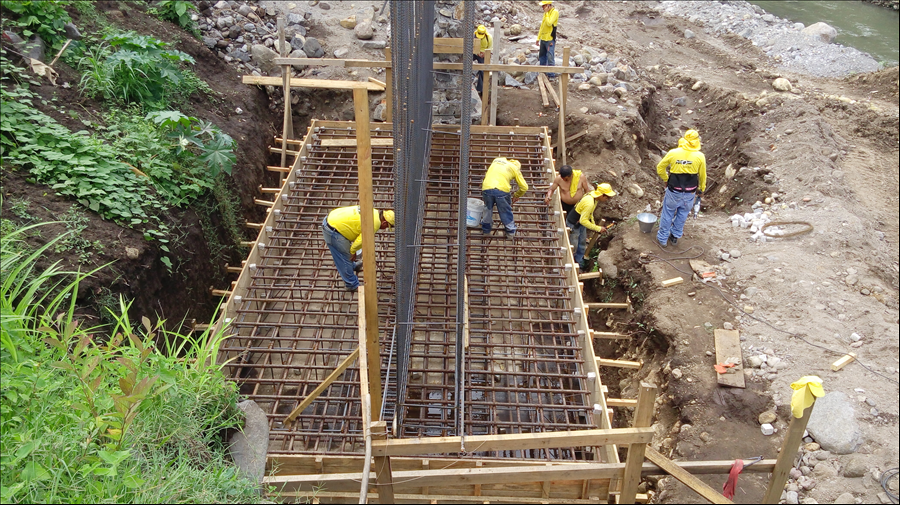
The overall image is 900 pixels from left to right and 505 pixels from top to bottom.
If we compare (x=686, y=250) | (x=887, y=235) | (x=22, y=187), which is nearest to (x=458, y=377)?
(x=686, y=250)

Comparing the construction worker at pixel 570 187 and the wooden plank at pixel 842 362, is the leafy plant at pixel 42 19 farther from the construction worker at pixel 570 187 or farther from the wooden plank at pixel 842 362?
the wooden plank at pixel 842 362

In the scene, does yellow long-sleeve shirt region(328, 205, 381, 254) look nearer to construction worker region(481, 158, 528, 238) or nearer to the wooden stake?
construction worker region(481, 158, 528, 238)

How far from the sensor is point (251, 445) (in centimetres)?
341

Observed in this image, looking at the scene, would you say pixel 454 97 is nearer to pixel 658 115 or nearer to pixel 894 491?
pixel 658 115

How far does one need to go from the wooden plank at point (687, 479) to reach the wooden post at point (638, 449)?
14 centimetres

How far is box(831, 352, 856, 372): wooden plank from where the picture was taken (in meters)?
5.22

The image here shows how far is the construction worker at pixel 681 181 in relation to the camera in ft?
21.5

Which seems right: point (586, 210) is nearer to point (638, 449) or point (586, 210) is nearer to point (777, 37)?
point (638, 449)

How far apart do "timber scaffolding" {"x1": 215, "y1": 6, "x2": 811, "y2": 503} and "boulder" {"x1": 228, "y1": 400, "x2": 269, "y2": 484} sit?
0.11 metres

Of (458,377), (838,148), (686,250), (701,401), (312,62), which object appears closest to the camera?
(458,377)

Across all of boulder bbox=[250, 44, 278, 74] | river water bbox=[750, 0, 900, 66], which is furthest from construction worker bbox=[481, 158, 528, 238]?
river water bbox=[750, 0, 900, 66]

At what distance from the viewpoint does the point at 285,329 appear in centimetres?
588

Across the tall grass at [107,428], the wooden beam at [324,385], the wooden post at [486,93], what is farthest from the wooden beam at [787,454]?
the wooden post at [486,93]

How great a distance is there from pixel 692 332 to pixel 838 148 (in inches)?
192
